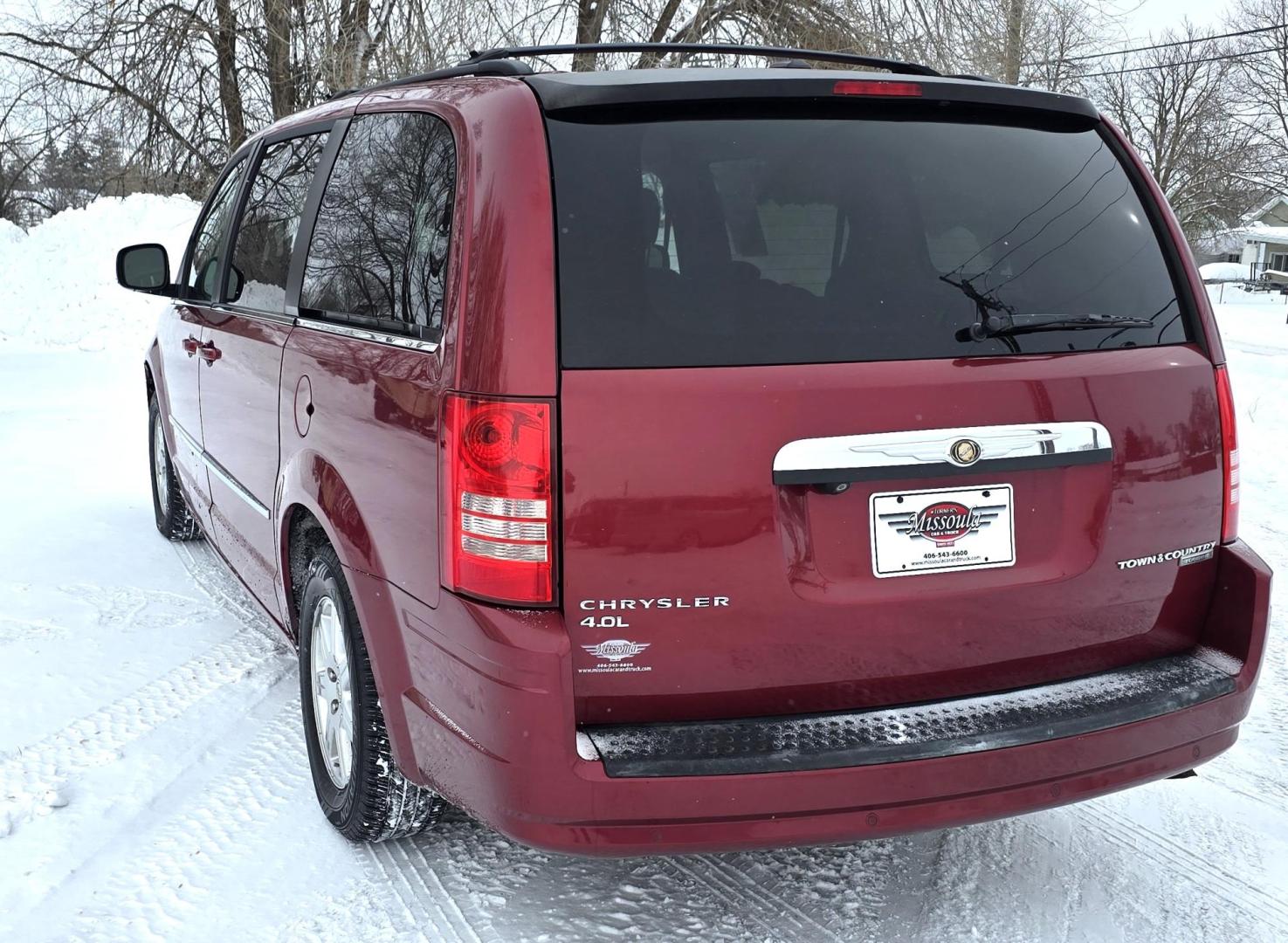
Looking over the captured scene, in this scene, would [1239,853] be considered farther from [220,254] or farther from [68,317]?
[68,317]

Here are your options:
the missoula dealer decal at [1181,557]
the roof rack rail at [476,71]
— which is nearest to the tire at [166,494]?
the roof rack rail at [476,71]

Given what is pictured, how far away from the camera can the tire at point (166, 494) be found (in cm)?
591

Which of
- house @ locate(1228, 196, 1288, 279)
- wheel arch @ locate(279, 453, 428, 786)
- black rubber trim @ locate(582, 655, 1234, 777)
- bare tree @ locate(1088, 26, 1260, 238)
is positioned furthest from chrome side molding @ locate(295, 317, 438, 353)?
house @ locate(1228, 196, 1288, 279)

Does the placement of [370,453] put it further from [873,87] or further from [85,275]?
[85,275]

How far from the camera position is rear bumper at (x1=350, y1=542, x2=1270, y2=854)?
7.28ft

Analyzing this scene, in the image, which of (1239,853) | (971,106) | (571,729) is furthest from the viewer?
(1239,853)

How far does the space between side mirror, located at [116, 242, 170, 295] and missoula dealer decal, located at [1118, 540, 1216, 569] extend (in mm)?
4006

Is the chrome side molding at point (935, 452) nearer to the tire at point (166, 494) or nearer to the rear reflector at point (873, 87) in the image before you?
the rear reflector at point (873, 87)

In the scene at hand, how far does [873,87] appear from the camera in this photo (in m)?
2.54

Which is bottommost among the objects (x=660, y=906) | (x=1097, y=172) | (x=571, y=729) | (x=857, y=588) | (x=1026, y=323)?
(x=660, y=906)

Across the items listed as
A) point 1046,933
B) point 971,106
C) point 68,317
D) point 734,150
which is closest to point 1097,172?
point 971,106

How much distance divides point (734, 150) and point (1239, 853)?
2.23 m

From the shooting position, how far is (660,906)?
112 inches

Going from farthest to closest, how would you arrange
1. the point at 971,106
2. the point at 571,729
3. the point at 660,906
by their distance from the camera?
the point at 660,906
the point at 971,106
the point at 571,729
